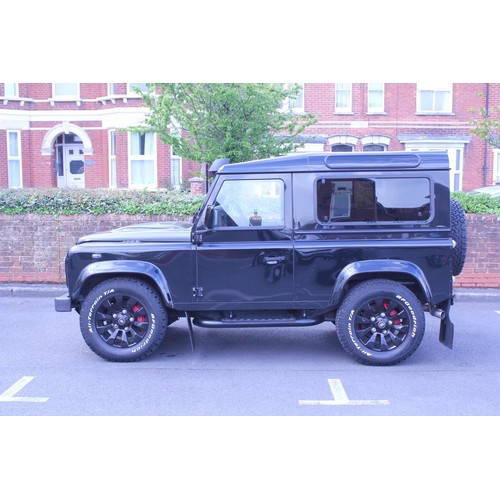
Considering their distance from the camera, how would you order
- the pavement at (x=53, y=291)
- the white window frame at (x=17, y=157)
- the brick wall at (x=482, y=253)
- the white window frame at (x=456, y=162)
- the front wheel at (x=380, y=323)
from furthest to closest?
the white window frame at (x=17, y=157) < the white window frame at (x=456, y=162) < the brick wall at (x=482, y=253) < the pavement at (x=53, y=291) < the front wheel at (x=380, y=323)

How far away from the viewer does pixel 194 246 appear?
5.88 m

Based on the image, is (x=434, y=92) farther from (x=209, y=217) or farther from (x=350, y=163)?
(x=209, y=217)

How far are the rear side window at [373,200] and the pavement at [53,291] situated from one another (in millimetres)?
4137

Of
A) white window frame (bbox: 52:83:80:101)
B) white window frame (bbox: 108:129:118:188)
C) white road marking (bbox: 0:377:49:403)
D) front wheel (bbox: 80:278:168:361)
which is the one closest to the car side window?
front wheel (bbox: 80:278:168:361)

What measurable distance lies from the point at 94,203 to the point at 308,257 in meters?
5.86

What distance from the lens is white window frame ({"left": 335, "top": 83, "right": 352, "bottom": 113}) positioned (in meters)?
20.6

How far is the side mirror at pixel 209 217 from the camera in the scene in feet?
19.2

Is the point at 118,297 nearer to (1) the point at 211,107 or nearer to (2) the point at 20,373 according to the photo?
(2) the point at 20,373

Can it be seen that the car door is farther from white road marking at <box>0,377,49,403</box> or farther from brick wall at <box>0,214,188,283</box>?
brick wall at <box>0,214,188,283</box>

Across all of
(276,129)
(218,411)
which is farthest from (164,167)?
(218,411)

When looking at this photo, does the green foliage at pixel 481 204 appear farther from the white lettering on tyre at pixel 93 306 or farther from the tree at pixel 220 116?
the white lettering on tyre at pixel 93 306

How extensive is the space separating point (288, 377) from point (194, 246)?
5.33 feet

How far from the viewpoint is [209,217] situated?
5.86 m

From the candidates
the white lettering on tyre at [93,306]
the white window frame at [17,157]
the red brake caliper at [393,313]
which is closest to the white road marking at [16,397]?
the white lettering on tyre at [93,306]
